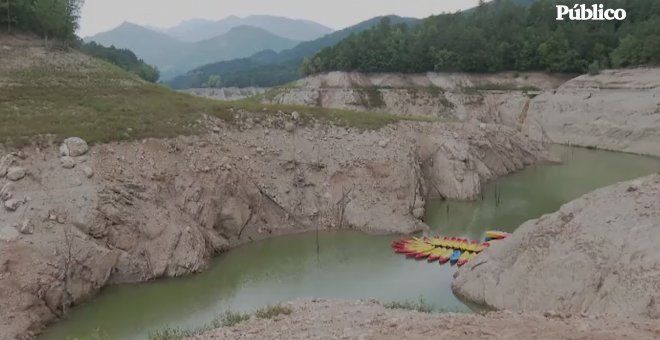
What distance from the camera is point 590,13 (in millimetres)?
86250

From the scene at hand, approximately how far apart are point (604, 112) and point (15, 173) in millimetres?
58390

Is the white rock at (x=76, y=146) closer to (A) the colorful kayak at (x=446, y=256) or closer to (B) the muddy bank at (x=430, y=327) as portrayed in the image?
(B) the muddy bank at (x=430, y=327)

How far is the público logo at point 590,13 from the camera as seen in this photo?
271 ft

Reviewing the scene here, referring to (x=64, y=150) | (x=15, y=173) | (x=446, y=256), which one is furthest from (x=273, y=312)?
(x=64, y=150)

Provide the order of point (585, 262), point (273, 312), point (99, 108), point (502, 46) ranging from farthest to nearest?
point (502, 46) → point (99, 108) → point (585, 262) → point (273, 312)

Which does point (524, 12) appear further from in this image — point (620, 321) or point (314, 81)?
point (620, 321)

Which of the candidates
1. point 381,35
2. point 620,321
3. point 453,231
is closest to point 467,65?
point 381,35

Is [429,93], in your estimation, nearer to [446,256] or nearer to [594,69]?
[594,69]

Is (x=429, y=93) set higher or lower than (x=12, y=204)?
higher

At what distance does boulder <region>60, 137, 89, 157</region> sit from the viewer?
86.9ft

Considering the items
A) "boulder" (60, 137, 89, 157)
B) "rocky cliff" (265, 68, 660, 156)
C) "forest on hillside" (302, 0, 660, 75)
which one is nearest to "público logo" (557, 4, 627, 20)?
"forest on hillside" (302, 0, 660, 75)

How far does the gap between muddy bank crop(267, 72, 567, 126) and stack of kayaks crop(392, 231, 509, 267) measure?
42.8 metres

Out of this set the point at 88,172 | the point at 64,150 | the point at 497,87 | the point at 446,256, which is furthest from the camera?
the point at 497,87

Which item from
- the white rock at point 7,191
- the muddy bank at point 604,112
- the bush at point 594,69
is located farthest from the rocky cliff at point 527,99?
the white rock at point 7,191
